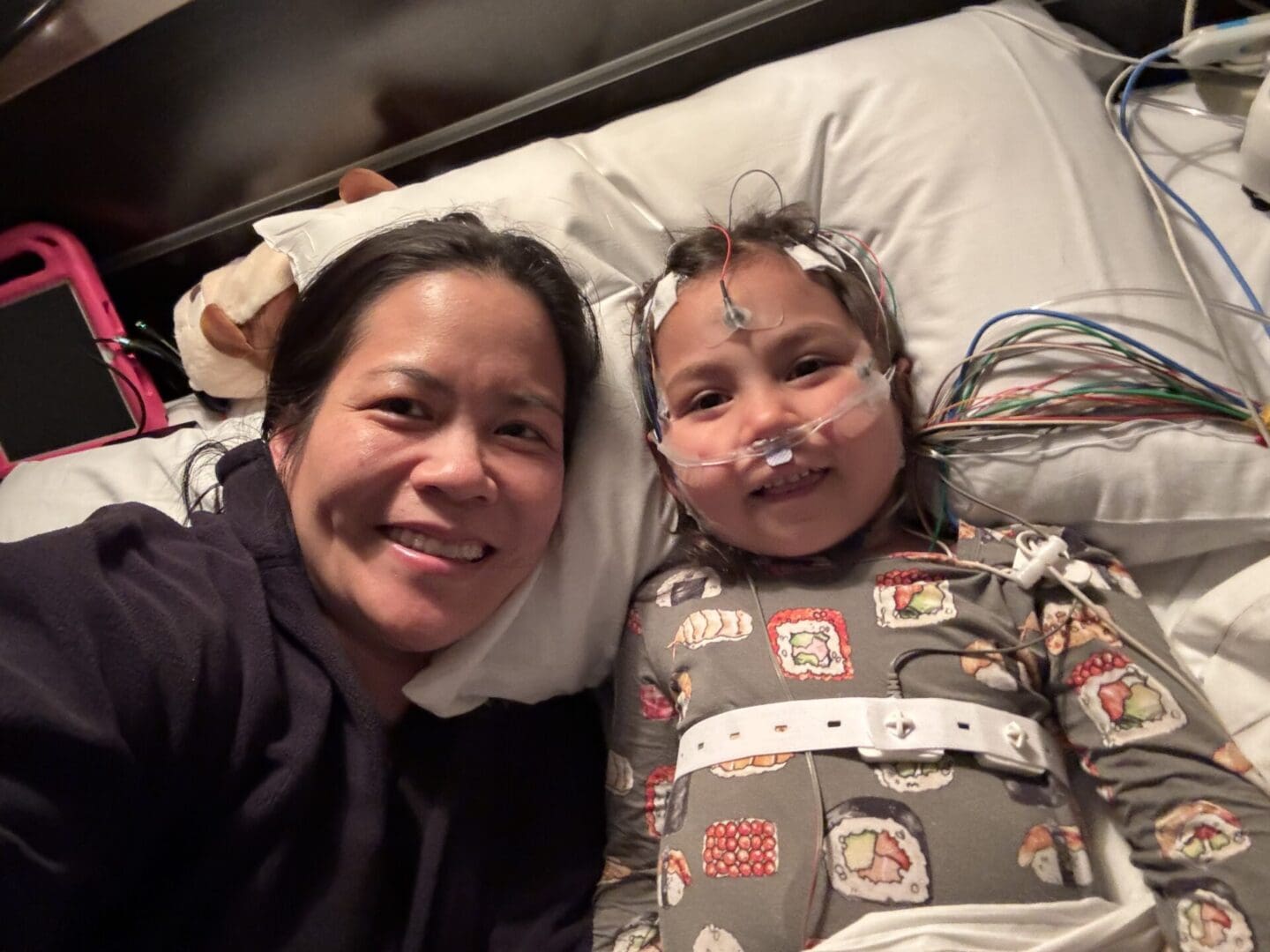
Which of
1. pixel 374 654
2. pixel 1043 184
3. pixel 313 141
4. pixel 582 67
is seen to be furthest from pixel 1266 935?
pixel 313 141

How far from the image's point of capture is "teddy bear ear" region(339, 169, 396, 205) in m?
1.44

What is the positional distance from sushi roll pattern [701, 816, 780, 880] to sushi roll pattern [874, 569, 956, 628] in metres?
0.28

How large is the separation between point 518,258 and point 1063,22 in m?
1.01

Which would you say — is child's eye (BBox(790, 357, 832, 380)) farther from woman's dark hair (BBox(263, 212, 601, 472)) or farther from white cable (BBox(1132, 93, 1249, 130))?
white cable (BBox(1132, 93, 1249, 130))

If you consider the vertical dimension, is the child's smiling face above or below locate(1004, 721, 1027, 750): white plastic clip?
above

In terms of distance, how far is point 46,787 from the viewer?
29.1 inches

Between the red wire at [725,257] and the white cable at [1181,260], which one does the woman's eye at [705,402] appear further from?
the white cable at [1181,260]

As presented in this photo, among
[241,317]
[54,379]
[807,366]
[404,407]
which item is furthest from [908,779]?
[54,379]

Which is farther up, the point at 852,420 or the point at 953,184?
the point at 953,184

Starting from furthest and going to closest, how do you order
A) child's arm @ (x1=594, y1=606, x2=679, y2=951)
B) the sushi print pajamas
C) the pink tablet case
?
the pink tablet case
child's arm @ (x1=594, y1=606, x2=679, y2=951)
the sushi print pajamas

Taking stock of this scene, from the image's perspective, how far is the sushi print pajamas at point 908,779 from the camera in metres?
0.88

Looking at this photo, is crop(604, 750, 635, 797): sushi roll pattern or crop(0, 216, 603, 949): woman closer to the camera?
crop(0, 216, 603, 949): woman

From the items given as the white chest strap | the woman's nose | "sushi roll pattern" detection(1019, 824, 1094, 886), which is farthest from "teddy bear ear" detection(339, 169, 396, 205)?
"sushi roll pattern" detection(1019, 824, 1094, 886)

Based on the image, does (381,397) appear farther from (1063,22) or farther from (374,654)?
(1063,22)
